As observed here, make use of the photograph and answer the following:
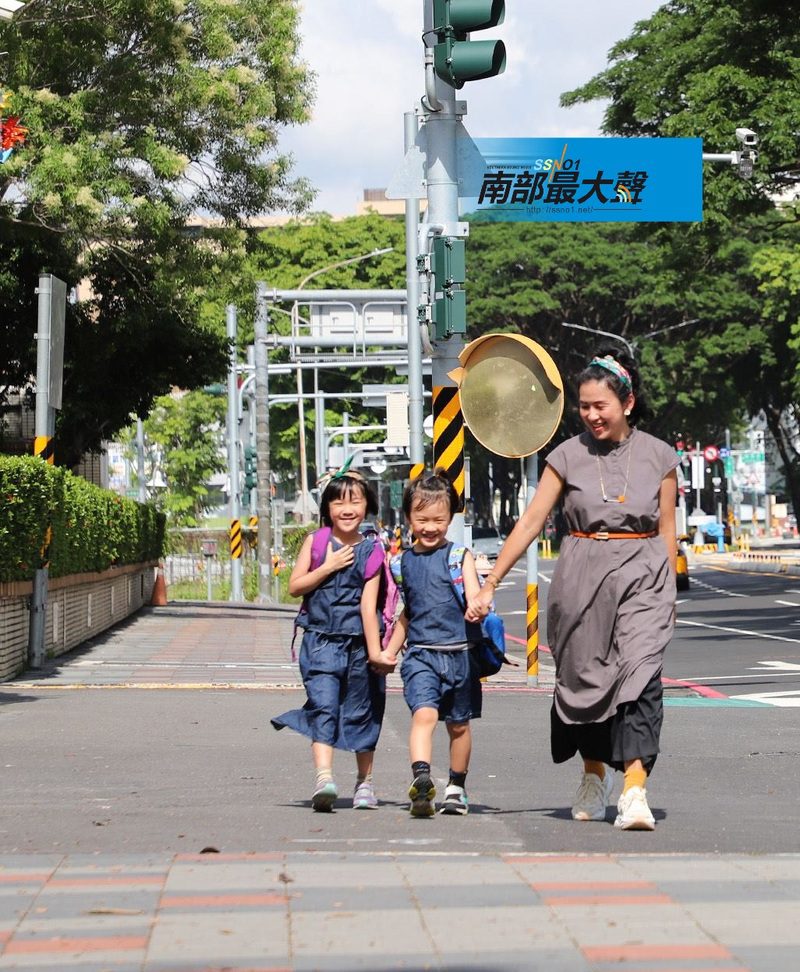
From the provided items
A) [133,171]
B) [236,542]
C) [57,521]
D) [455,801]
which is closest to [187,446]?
[236,542]

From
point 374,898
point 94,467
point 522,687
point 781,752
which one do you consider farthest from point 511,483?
point 374,898

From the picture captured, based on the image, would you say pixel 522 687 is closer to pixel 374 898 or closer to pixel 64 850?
pixel 64 850

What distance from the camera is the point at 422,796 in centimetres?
778

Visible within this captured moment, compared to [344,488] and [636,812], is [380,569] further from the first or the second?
[636,812]

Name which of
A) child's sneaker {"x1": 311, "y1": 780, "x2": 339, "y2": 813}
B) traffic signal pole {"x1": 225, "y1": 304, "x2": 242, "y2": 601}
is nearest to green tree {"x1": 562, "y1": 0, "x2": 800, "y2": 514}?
traffic signal pole {"x1": 225, "y1": 304, "x2": 242, "y2": 601}

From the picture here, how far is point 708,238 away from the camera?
94.5ft

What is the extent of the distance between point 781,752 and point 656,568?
12.4 feet

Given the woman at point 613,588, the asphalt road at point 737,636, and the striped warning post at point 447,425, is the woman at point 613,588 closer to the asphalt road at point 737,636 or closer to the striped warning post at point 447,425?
the striped warning post at point 447,425

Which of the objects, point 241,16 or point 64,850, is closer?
A: point 64,850

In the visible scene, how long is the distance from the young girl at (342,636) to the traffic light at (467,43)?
14.1 ft

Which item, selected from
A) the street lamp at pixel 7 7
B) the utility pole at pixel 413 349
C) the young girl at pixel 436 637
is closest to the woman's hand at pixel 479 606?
the young girl at pixel 436 637

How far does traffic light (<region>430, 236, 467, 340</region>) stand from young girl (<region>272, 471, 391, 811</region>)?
5.52 metres

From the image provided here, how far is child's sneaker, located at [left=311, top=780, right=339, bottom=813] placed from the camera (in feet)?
26.3
